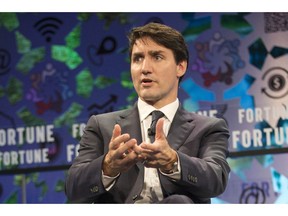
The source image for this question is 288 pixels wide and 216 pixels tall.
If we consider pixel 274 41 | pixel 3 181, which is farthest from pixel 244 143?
pixel 3 181

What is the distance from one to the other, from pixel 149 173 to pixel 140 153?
216 millimetres

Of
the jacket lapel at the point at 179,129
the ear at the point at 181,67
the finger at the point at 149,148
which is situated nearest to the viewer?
the finger at the point at 149,148

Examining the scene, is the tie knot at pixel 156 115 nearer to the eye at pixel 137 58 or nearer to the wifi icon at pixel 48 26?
the eye at pixel 137 58

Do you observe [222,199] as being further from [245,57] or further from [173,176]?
[173,176]

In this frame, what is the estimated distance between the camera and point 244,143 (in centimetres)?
373

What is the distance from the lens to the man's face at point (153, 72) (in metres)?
2.25

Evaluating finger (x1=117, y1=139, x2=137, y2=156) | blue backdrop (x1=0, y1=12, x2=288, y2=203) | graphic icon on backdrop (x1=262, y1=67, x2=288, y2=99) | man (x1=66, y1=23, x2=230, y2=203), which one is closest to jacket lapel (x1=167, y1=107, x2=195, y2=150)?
man (x1=66, y1=23, x2=230, y2=203)

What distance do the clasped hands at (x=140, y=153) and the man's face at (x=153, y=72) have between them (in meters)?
0.26

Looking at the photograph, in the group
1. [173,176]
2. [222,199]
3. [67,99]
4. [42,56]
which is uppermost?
[42,56]

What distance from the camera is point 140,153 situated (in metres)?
1.97

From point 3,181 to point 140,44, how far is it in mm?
1879

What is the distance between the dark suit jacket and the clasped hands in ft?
0.19

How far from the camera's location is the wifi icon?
12.6 feet

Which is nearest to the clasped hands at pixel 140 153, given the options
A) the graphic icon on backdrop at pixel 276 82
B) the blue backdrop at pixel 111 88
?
the blue backdrop at pixel 111 88
